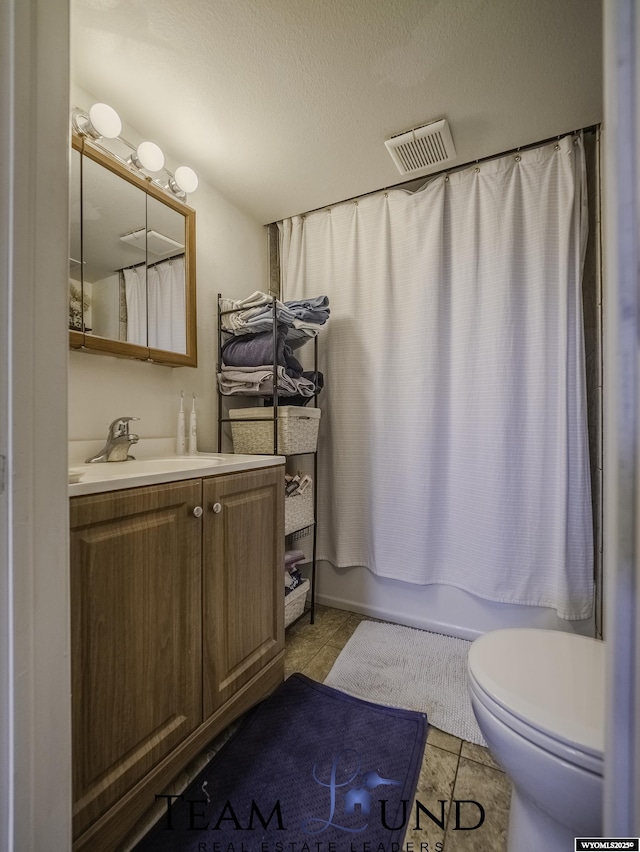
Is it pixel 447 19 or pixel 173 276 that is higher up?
pixel 447 19

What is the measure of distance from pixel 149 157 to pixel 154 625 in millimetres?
1658

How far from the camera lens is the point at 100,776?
777mm

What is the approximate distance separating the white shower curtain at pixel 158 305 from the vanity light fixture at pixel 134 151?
305 mm

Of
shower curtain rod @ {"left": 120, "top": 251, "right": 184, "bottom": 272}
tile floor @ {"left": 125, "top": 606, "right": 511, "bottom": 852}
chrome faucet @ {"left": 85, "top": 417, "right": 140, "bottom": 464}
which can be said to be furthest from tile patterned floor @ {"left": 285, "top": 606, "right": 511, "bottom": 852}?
shower curtain rod @ {"left": 120, "top": 251, "right": 184, "bottom": 272}

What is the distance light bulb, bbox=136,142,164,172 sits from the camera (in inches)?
53.1

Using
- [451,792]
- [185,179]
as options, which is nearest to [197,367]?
[185,179]

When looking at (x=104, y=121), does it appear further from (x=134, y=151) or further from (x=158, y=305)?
(x=158, y=305)

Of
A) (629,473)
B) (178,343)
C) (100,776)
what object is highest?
(178,343)

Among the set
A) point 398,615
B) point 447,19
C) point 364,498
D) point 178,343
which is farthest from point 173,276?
point 398,615

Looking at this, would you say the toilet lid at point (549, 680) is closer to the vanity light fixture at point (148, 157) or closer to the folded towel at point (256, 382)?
the folded towel at point (256, 382)

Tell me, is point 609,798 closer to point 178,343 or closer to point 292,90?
point 178,343

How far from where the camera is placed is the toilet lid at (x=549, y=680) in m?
0.64

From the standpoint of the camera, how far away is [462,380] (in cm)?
168

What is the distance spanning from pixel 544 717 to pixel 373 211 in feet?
6.95
